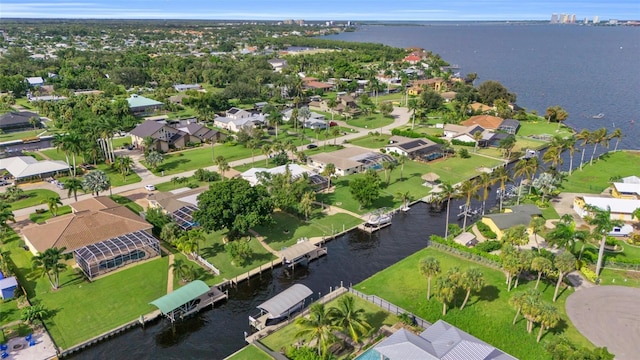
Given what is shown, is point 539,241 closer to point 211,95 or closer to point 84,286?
point 84,286

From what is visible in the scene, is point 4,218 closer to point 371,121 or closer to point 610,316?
point 610,316

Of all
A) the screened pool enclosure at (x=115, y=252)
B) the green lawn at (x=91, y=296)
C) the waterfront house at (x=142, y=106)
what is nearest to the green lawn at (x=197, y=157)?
the screened pool enclosure at (x=115, y=252)

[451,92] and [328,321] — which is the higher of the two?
[451,92]

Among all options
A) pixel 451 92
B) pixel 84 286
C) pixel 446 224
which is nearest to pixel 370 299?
pixel 446 224

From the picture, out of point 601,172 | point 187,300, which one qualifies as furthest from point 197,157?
point 601,172

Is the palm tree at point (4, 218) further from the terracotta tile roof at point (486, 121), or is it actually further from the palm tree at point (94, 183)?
the terracotta tile roof at point (486, 121)
